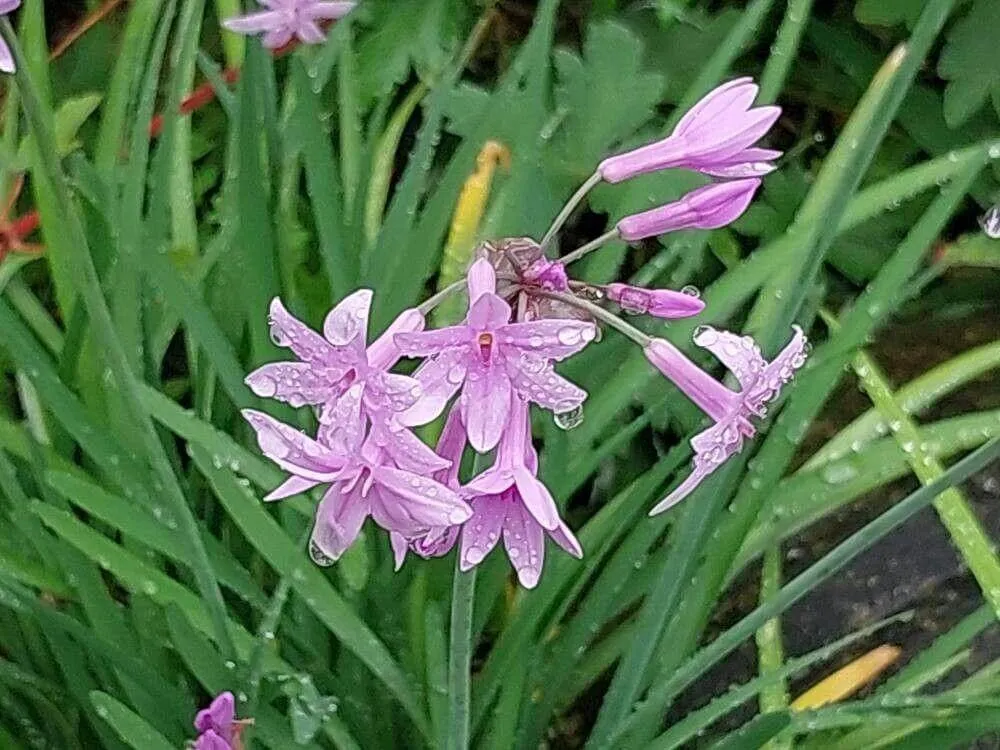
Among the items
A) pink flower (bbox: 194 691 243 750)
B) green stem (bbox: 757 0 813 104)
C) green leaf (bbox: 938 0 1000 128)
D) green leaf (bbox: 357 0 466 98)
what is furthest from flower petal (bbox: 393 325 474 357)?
green leaf (bbox: 938 0 1000 128)

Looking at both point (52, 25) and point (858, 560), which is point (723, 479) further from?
point (52, 25)

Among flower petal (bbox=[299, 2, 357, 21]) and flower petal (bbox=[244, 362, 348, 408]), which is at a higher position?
flower petal (bbox=[299, 2, 357, 21])

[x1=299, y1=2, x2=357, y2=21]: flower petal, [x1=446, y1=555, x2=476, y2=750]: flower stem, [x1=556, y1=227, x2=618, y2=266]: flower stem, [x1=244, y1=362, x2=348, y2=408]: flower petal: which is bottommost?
[x1=446, y1=555, x2=476, y2=750]: flower stem

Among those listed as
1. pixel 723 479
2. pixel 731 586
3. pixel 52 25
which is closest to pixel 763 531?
pixel 731 586

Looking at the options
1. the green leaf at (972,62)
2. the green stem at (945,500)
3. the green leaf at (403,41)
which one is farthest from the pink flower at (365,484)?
the green leaf at (972,62)

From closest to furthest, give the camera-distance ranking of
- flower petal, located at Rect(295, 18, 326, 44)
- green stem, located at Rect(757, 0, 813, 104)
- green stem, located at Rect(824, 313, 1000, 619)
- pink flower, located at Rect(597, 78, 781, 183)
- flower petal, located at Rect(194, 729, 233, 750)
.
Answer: pink flower, located at Rect(597, 78, 781, 183) → flower petal, located at Rect(194, 729, 233, 750) → flower petal, located at Rect(295, 18, 326, 44) → green stem, located at Rect(824, 313, 1000, 619) → green stem, located at Rect(757, 0, 813, 104)

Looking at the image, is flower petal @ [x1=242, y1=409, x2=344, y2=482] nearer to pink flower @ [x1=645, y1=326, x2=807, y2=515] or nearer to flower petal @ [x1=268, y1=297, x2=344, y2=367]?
flower petal @ [x1=268, y1=297, x2=344, y2=367]
